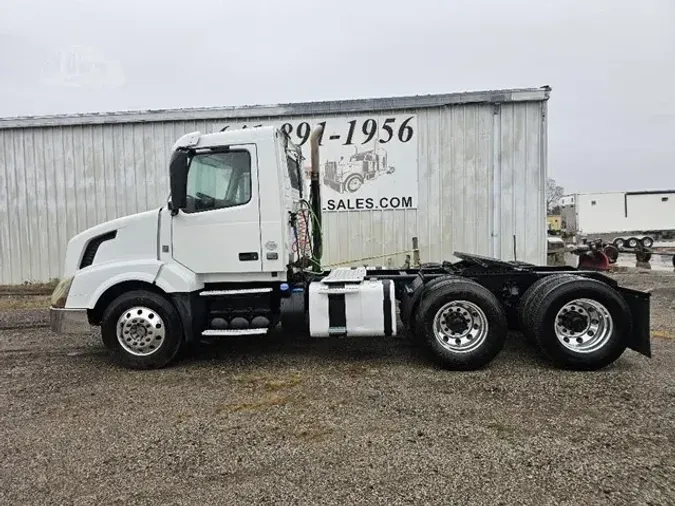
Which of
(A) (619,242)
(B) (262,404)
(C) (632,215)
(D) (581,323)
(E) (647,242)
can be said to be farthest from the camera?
(C) (632,215)

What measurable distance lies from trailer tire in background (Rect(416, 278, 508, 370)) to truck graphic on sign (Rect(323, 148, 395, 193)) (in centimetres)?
602

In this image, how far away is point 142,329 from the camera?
222 inches

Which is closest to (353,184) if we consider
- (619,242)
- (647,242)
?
(647,242)

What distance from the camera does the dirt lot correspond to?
3076mm

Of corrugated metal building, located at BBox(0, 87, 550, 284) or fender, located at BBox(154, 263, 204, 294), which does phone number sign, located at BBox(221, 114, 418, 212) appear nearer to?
corrugated metal building, located at BBox(0, 87, 550, 284)

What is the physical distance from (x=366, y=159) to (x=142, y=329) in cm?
681

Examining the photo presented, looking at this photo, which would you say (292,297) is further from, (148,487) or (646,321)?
(646,321)

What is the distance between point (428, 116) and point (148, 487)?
9577 millimetres

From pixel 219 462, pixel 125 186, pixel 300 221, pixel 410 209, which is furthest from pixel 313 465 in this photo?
pixel 125 186

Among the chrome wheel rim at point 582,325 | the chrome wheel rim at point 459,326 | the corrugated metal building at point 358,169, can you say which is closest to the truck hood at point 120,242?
the chrome wheel rim at point 459,326

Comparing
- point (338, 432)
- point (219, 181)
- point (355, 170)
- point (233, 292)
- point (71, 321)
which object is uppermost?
point (355, 170)

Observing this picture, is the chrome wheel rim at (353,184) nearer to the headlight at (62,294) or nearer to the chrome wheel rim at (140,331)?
the chrome wheel rim at (140,331)

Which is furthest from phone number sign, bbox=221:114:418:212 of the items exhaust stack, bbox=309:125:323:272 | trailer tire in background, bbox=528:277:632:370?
trailer tire in background, bbox=528:277:632:370

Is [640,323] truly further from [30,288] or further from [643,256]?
[643,256]
